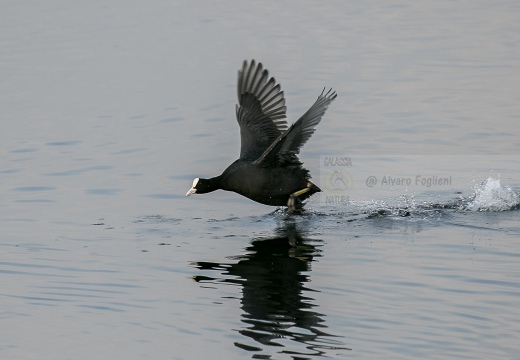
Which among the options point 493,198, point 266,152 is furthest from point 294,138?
point 493,198

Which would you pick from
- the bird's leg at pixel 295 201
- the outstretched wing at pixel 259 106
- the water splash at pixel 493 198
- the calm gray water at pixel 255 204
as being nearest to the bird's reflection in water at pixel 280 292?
the calm gray water at pixel 255 204

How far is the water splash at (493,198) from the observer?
9281 millimetres

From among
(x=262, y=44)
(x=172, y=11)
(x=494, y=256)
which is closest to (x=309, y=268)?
(x=494, y=256)

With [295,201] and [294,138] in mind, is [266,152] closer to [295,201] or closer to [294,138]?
[294,138]

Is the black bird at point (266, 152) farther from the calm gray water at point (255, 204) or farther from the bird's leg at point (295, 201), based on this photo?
the calm gray water at point (255, 204)

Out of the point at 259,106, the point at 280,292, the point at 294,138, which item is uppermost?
the point at 259,106

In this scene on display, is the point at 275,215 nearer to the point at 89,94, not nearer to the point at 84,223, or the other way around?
the point at 84,223

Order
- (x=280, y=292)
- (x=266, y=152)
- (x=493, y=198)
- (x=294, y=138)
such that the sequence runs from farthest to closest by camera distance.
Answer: (x=493, y=198), (x=294, y=138), (x=266, y=152), (x=280, y=292)

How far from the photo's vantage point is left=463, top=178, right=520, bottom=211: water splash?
365 inches

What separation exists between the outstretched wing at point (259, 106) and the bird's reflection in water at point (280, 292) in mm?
1249

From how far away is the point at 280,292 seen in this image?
23.6ft

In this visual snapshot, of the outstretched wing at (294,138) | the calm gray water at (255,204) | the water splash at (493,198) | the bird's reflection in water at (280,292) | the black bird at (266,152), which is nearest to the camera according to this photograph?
the bird's reflection in water at (280,292)

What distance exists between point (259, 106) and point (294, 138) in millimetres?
1155

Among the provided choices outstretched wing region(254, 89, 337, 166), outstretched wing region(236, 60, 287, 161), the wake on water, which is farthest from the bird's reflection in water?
outstretched wing region(236, 60, 287, 161)
